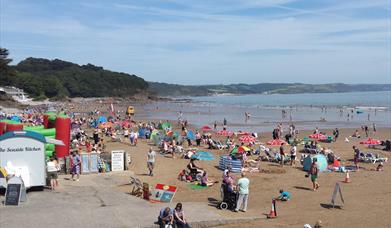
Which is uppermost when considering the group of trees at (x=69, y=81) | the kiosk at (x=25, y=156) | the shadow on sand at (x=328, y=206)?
the group of trees at (x=69, y=81)

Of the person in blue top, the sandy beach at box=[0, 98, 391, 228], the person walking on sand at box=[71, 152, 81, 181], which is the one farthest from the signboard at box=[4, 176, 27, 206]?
the person in blue top

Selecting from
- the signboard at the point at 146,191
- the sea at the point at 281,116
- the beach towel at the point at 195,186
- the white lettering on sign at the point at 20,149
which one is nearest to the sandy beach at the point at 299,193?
the beach towel at the point at 195,186

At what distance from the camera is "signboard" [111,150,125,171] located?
19.6 metres

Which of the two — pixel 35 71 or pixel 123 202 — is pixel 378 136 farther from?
pixel 35 71

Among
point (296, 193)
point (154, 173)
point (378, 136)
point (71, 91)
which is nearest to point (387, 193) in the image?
point (296, 193)

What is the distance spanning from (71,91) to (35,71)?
102 feet

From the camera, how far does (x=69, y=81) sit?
148m

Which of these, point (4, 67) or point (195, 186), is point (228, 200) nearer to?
point (195, 186)

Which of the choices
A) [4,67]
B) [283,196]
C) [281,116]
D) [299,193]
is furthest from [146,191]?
[4,67]

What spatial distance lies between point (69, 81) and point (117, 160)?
133 m

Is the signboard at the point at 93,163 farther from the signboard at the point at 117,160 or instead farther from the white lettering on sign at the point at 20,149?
the white lettering on sign at the point at 20,149

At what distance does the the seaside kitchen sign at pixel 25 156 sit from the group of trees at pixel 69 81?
10032 cm

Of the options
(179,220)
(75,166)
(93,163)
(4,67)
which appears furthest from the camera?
(4,67)

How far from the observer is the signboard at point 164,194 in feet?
47.3
